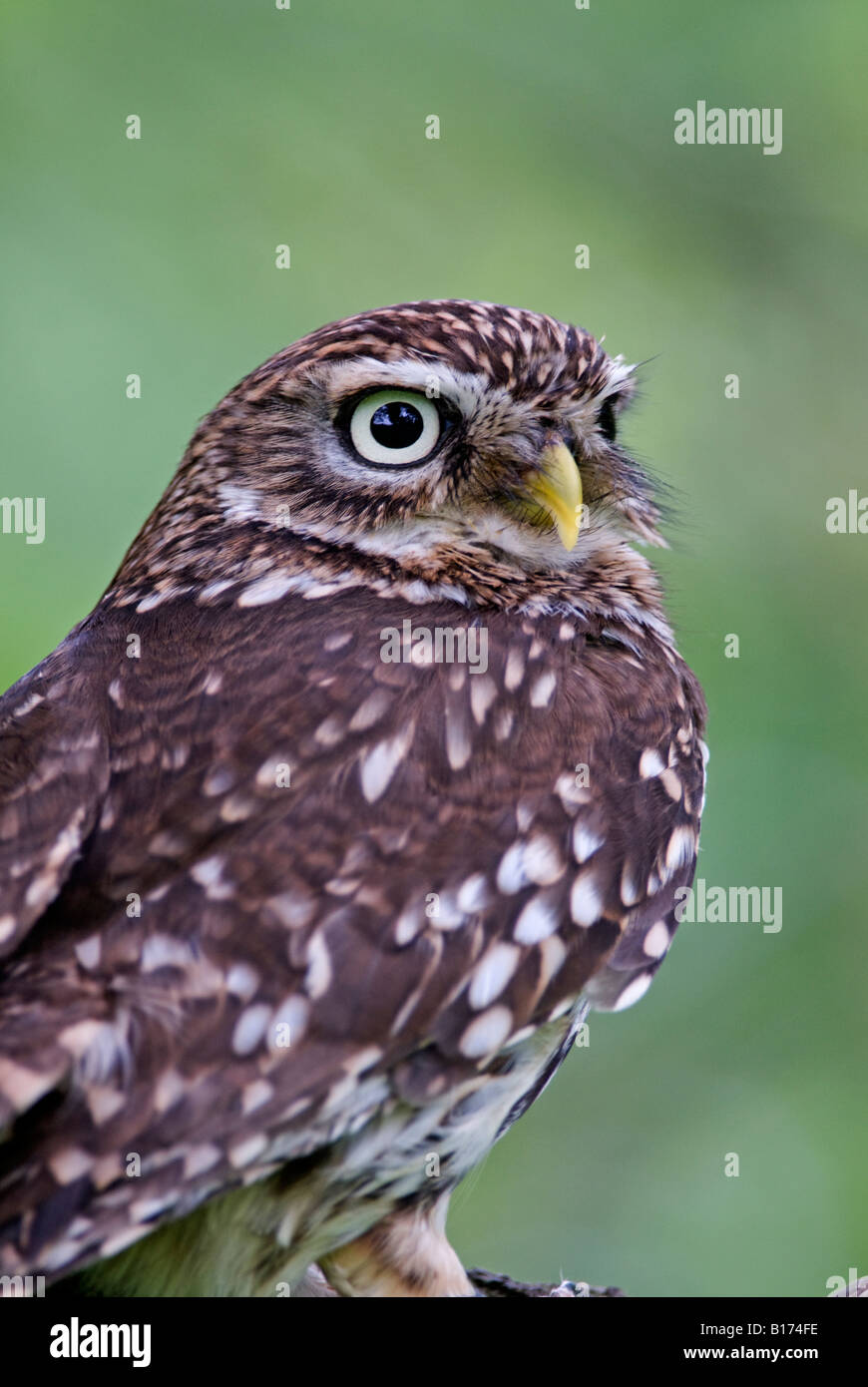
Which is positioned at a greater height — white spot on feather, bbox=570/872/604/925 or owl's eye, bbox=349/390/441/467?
owl's eye, bbox=349/390/441/467

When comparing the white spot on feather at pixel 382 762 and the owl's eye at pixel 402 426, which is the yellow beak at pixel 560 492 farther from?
the white spot on feather at pixel 382 762

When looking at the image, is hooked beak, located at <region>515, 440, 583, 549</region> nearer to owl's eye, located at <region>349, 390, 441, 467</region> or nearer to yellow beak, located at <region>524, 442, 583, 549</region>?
yellow beak, located at <region>524, 442, 583, 549</region>

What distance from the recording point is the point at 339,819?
228cm

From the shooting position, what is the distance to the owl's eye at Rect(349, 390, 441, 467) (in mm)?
2744

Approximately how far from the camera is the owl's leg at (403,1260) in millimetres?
2537

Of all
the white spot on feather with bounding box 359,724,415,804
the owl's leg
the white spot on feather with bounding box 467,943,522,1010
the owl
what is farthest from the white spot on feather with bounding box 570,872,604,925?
the owl's leg

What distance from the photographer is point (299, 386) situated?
2.79 m

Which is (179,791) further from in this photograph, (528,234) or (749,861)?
(528,234)

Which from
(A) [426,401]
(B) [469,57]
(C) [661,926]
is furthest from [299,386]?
(B) [469,57]

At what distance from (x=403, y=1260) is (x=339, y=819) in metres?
0.78

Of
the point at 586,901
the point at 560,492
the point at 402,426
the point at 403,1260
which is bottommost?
the point at 403,1260

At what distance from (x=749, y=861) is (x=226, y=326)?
233 cm

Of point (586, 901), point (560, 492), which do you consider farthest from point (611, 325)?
point (586, 901)

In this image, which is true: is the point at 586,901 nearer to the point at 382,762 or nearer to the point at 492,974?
the point at 492,974
